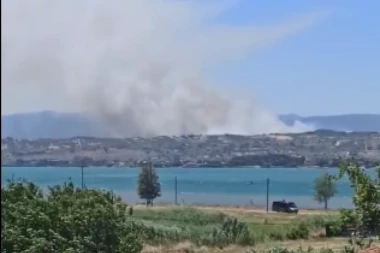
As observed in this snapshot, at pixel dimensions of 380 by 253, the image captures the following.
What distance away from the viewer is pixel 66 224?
1747 cm

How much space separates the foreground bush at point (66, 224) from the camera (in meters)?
17.0

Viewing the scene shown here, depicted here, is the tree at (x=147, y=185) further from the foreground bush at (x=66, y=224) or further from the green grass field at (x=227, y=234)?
the foreground bush at (x=66, y=224)

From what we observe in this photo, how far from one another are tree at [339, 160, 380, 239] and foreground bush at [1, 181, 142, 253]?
15.9ft

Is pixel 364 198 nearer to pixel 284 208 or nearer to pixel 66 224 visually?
pixel 66 224

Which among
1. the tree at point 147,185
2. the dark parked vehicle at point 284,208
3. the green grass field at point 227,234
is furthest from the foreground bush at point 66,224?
the tree at point 147,185

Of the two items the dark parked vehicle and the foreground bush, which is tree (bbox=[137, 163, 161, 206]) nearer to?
the dark parked vehicle

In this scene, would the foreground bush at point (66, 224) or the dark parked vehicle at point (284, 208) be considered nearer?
the foreground bush at point (66, 224)

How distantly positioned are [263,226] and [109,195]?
119ft

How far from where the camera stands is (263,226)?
54.8m

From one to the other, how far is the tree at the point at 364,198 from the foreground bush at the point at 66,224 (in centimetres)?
486

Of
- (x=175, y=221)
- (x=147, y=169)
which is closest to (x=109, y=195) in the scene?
(x=175, y=221)

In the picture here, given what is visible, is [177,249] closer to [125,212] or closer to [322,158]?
[125,212]

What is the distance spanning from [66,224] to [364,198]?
590 cm

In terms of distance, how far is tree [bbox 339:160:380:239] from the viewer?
603 inches
